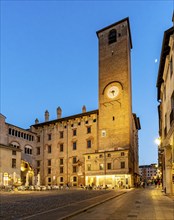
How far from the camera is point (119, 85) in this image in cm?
6456

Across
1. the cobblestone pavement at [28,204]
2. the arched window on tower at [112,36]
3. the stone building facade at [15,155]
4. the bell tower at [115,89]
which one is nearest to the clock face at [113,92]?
the bell tower at [115,89]

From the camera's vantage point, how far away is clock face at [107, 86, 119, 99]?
64.7 metres

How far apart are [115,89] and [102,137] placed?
463 inches

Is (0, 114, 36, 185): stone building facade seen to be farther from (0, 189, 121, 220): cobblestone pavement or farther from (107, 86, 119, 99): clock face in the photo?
(107, 86, 119, 99): clock face

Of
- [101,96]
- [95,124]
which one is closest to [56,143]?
[95,124]

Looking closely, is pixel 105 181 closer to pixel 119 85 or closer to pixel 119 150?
pixel 119 150

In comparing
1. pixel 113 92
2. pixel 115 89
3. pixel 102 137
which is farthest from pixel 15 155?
pixel 115 89

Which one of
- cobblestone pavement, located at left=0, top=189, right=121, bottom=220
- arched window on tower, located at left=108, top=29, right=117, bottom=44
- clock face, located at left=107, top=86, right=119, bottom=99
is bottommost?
cobblestone pavement, located at left=0, top=189, right=121, bottom=220

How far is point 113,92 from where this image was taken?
6512cm

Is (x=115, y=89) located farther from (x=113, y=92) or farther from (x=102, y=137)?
(x=102, y=137)

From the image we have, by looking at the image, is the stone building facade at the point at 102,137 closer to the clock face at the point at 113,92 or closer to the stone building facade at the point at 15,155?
the clock face at the point at 113,92

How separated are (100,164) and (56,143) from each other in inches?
644

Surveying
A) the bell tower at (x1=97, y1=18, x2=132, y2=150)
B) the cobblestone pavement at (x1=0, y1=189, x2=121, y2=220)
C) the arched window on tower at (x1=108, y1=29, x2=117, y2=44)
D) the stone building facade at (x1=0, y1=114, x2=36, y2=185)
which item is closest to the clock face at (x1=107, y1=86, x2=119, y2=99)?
the bell tower at (x1=97, y1=18, x2=132, y2=150)

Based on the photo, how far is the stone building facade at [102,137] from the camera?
2360 inches
